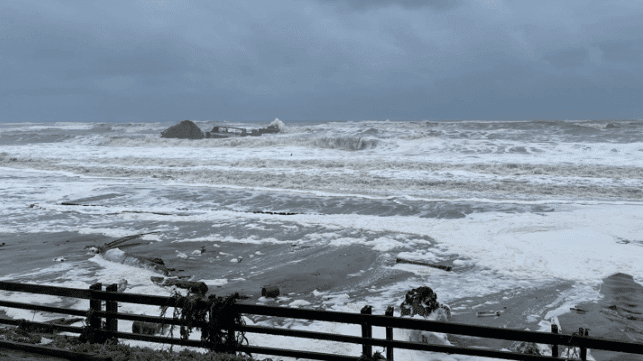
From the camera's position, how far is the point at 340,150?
3838 cm

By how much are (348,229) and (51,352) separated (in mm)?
8468

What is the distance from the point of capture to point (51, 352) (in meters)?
4.52

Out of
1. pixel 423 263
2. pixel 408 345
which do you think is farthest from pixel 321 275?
pixel 408 345


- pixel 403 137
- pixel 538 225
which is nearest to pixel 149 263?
pixel 538 225

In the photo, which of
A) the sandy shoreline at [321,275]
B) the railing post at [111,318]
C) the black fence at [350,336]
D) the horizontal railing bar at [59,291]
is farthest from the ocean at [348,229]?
the horizontal railing bar at [59,291]

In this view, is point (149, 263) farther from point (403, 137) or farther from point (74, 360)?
point (403, 137)

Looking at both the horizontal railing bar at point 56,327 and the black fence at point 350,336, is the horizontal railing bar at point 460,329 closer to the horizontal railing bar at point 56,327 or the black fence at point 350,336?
the black fence at point 350,336

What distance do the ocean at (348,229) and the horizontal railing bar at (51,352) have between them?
193 centimetres

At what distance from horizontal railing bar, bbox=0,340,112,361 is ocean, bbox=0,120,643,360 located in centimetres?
193

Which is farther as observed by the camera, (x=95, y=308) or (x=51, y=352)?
(x=95, y=308)

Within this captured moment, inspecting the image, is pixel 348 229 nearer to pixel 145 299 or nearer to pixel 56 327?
pixel 56 327

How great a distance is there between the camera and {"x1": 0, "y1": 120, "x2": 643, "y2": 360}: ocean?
25.6 feet

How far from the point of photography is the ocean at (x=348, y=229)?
7801 millimetres

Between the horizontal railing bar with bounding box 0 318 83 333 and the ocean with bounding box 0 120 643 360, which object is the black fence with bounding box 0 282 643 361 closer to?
the horizontal railing bar with bounding box 0 318 83 333
